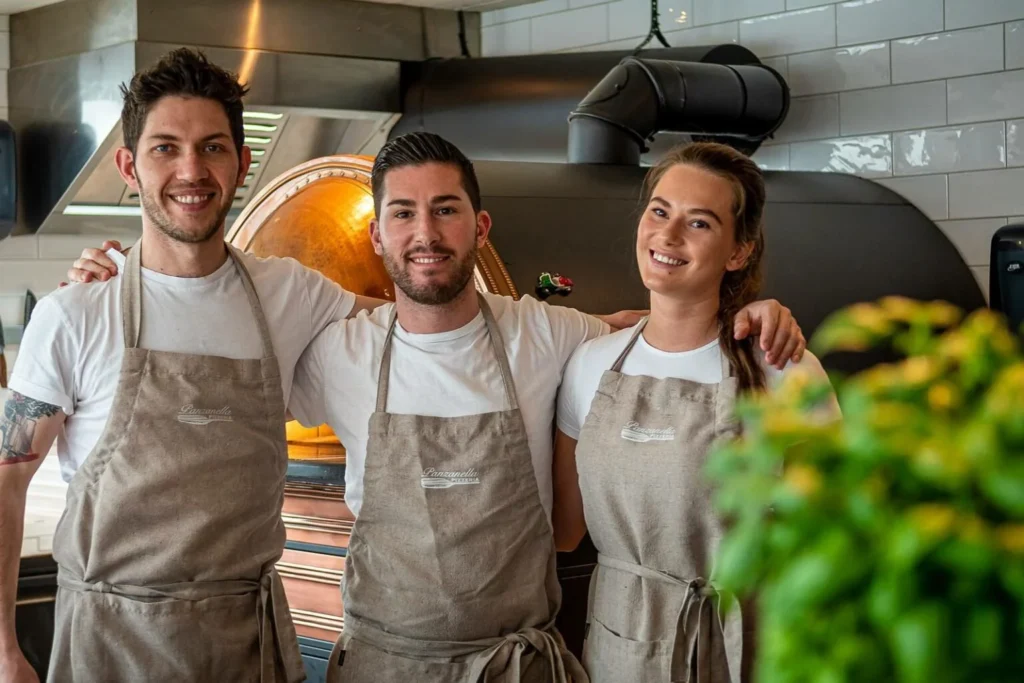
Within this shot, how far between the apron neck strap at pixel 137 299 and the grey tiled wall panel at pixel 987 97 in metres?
2.72

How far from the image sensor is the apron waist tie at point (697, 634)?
6.27 ft

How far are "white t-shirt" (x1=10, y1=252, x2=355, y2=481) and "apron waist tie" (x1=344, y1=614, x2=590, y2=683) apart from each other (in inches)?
18.4

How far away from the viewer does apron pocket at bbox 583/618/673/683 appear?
193cm

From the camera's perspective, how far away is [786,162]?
437 centimetres

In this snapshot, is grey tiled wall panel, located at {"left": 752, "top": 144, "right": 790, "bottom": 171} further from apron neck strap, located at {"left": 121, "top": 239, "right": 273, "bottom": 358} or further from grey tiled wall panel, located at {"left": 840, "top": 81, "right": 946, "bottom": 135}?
apron neck strap, located at {"left": 121, "top": 239, "right": 273, "bottom": 358}

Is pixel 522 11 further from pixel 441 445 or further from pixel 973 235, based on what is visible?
pixel 441 445

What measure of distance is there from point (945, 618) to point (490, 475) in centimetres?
151

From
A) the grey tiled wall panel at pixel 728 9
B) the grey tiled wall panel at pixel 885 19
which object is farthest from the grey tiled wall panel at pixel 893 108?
the grey tiled wall panel at pixel 728 9

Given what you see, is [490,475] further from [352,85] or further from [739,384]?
[352,85]

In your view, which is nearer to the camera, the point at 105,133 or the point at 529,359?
the point at 529,359

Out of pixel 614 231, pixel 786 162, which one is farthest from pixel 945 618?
pixel 786 162

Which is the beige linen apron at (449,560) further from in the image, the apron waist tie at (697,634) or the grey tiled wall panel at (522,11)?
the grey tiled wall panel at (522,11)

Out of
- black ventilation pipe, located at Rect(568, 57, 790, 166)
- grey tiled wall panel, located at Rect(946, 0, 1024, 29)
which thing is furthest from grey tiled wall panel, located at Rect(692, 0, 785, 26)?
grey tiled wall panel, located at Rect(946, 0, 1024, 29)

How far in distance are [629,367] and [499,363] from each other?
221 mm
